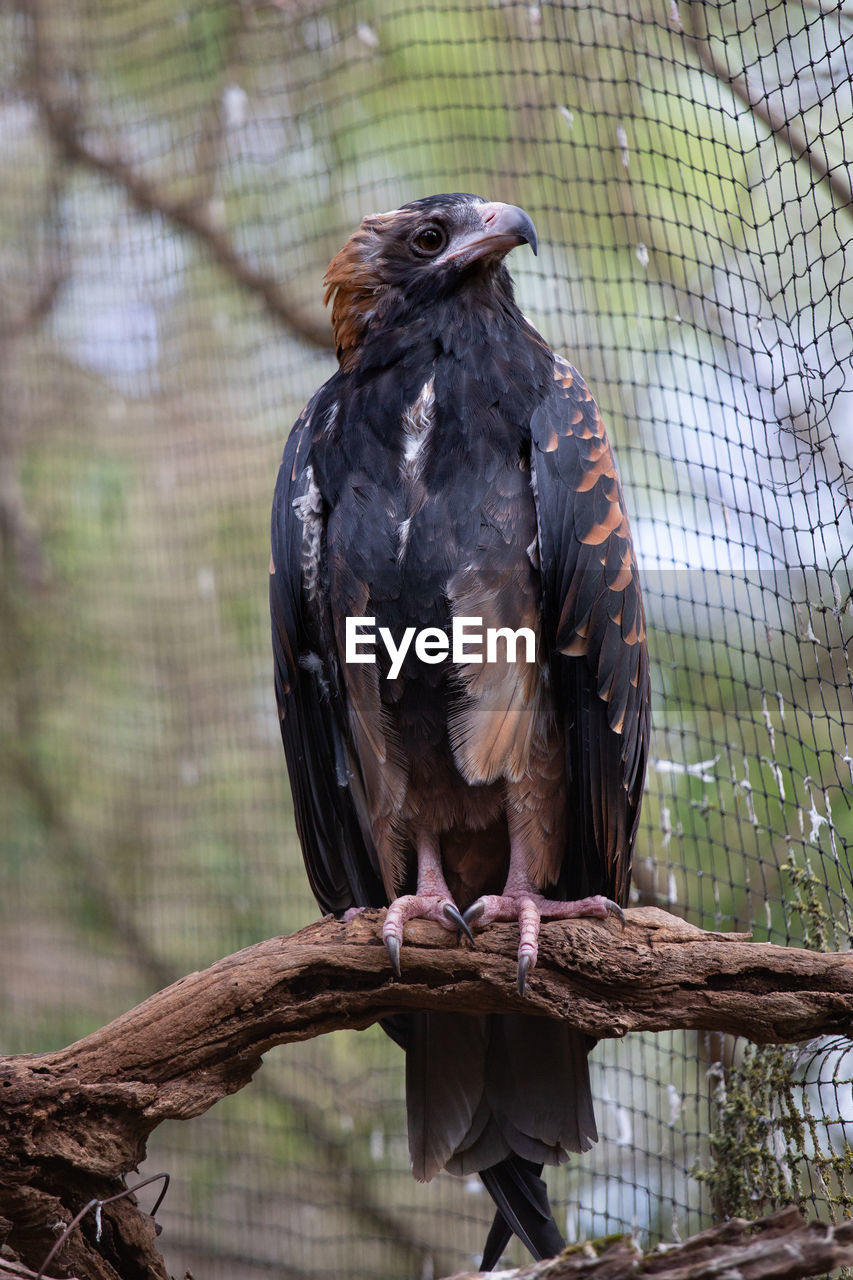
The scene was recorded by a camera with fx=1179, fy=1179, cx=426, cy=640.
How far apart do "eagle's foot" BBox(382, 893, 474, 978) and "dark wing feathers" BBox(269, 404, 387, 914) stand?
60 centimetres

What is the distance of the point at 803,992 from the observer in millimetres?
2781

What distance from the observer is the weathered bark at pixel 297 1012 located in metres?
2.73

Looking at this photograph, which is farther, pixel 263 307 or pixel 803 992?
pixel 263 307

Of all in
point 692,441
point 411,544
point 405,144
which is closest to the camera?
point 411,544

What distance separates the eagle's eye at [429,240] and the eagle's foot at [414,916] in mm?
1905

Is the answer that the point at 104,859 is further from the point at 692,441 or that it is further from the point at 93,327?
the point at 692,441

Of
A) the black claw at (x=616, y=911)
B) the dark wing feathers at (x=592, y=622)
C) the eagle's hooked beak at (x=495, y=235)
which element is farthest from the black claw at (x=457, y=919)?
the eagle's hooked beak at (x=495, y=235)

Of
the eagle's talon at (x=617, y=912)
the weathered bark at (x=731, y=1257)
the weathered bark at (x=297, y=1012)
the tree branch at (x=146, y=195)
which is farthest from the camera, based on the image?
the tree branch at (x=146, y=195)

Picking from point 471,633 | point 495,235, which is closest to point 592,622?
point 471,633

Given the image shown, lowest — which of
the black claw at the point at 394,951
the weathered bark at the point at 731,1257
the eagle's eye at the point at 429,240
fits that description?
the weathered bark at the point at 731,1257

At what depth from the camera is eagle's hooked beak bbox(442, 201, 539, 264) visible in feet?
11.1

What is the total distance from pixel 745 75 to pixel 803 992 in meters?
3.32

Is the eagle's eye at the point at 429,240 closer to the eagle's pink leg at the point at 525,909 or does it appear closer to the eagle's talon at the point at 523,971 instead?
the eagle's pink leg at the point at 525,909

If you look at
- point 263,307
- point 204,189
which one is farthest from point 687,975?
point 204,189
